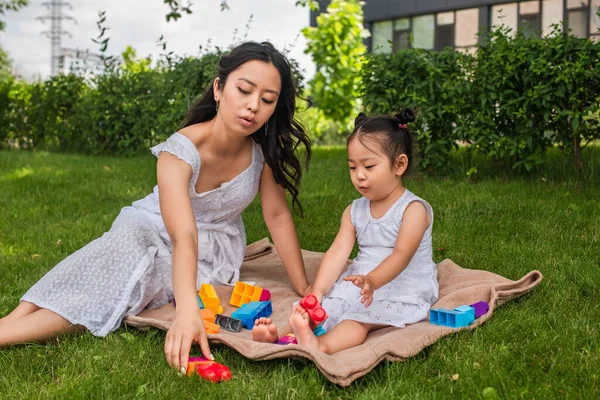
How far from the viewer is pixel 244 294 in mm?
3656

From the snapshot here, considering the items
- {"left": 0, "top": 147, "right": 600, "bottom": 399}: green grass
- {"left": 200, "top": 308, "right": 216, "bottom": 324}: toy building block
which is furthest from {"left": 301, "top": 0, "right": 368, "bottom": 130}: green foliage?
{"left": 200, "top": 308, "right": 216, "bottom": 324}: toy building block

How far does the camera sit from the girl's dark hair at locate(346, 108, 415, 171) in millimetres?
3322

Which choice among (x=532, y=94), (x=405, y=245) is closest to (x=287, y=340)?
(x=405, y=245)

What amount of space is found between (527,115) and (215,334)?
15.8 ft

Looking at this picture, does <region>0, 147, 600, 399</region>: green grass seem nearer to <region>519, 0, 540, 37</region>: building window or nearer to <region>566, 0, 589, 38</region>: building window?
<region>566, 0, 589, 38</region>: building window

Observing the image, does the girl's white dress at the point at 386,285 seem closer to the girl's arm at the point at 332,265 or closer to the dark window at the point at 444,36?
the girl's arm at the point at 332,265

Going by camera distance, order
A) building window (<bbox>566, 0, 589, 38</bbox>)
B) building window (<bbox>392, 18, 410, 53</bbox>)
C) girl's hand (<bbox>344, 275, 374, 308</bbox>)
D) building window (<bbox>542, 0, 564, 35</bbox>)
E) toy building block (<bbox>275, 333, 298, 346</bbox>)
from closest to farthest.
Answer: girl's hand (<bbox>344, 275, 374, 308</bbox>) < toy building block (<bbox>275, 333, 298, 346</bbox>) < building window (<bbox>566, 0, 589, 38</bbox>) < building window (<bbox>542, 0, 564, 35</bbox>) < building window (<bbox>392, 18, 410, 53</bbox>)

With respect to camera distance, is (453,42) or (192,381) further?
(453,42)

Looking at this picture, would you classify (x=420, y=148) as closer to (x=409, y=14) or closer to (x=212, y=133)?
(x=212, y=133)

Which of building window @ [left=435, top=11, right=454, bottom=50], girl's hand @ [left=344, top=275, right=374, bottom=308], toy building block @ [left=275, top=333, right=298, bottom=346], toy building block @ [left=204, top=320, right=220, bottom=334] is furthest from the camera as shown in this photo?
building window @ [left=435, top=11, right=454, bottom=50]

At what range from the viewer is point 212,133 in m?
3.65

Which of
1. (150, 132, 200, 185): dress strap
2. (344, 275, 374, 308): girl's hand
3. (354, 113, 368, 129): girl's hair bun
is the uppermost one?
(354, 113, 368, 129): girl's hair bun

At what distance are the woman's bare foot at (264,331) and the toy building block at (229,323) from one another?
0.28 m

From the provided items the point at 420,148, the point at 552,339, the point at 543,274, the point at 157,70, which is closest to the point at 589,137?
the point at 420,148
